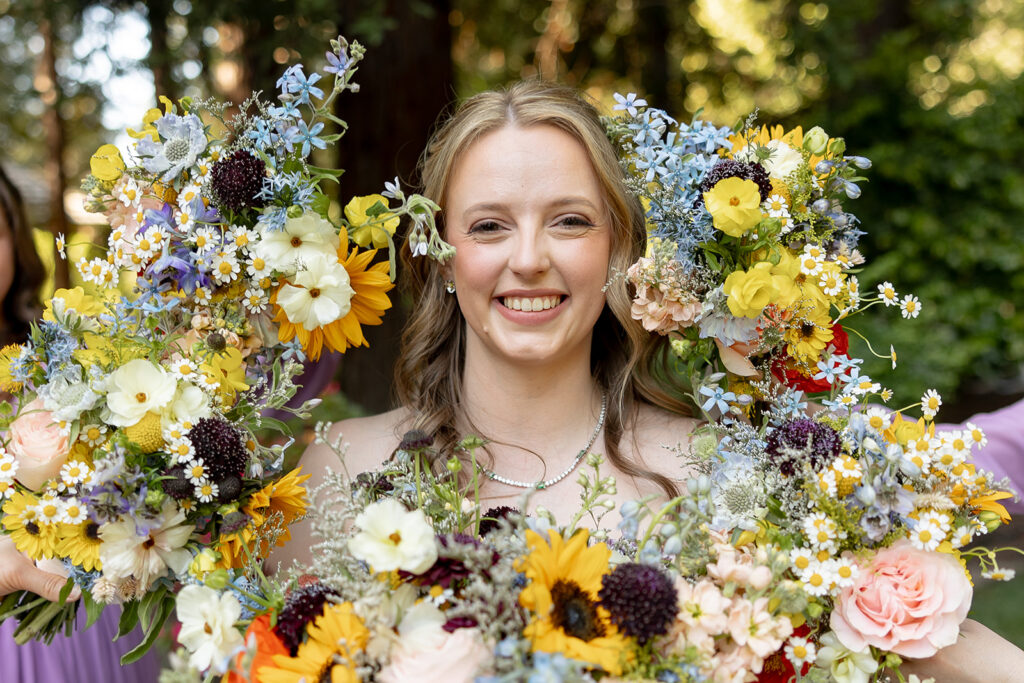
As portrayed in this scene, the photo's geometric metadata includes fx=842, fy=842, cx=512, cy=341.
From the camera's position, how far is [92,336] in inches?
70.3

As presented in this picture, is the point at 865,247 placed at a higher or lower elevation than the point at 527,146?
lower

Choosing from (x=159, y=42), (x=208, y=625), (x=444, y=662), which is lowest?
(x=208, y=625)

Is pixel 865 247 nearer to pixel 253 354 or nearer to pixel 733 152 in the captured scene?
pixel 733 152

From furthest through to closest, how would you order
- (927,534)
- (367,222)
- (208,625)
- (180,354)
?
(367,222) < (180,354) < (927,534) < (208,625)

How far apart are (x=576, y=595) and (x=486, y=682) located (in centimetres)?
22

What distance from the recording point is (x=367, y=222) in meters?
2.01

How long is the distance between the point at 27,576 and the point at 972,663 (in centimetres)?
199

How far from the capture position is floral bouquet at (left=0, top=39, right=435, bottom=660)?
1655 millimetres

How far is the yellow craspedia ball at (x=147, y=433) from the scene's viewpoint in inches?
65.4

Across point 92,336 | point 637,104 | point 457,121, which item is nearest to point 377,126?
point 457,121

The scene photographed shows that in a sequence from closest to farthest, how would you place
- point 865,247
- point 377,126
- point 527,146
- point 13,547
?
point 13,547
point 527,146
point 377,126
point 865,247

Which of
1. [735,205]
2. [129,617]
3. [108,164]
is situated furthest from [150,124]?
[735,205]

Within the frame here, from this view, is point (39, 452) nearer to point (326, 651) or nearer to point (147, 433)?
point (147, 433)

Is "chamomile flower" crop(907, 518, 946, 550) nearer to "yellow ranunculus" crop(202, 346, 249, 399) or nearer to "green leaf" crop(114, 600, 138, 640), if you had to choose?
"yellow ranunculus" crop(202, 346, 249, 399)
